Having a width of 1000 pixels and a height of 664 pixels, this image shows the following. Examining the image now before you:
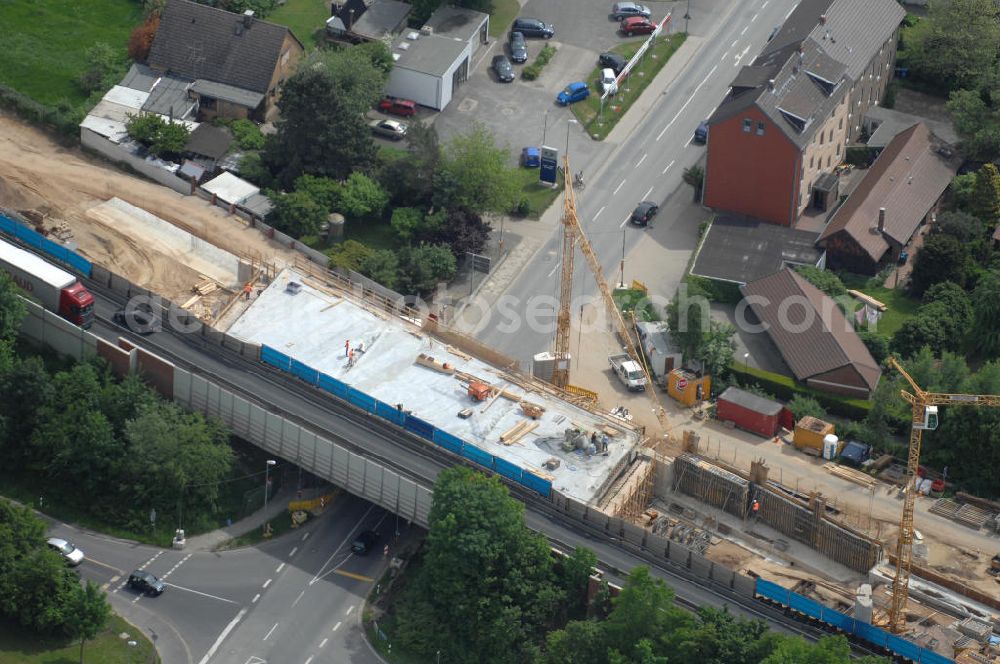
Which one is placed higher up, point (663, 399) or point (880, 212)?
point (880, 212)

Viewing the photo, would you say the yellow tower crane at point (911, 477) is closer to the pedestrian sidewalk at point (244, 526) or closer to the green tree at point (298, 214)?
the pedestrian sidewalk at point (244, 526)

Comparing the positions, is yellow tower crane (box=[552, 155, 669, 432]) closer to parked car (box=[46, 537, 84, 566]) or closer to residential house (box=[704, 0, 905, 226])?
residential house (box=[704, 0, 905, 226])

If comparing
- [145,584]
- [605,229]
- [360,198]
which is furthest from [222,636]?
[605,229]

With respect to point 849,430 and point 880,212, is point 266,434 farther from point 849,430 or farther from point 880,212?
point 880,212

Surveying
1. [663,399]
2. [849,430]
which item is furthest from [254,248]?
[849,430]

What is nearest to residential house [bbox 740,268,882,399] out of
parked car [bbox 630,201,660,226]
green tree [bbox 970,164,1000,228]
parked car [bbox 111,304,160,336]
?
parked car [bbox 630,201,660,226]

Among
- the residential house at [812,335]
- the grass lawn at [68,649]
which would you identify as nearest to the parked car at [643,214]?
the residential house at [812,335]

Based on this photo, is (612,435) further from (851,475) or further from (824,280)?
(824,280)
